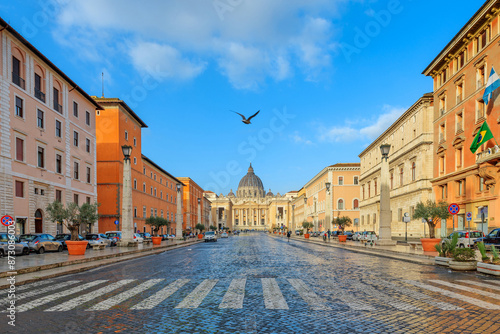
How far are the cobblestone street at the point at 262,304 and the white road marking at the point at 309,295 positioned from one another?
21 mm

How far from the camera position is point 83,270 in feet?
49.4

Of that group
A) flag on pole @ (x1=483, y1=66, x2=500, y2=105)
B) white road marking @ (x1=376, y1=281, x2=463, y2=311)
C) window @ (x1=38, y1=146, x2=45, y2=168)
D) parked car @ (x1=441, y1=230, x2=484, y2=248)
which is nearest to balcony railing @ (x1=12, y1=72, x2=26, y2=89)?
window @ (x1=38, y1=146, x2=45, y2=168)

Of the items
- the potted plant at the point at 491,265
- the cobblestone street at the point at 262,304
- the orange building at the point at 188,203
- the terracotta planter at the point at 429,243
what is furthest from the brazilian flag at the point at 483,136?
the orange building at the point at 188,203

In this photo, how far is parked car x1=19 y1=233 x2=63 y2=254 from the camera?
24469mm

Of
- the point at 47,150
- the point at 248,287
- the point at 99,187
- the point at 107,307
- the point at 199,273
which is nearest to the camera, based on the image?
the point at 107,307

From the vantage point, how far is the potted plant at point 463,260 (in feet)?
44.7

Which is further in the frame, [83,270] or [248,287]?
[83,270]

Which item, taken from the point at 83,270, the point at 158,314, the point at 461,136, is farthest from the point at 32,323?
the point at 461,136

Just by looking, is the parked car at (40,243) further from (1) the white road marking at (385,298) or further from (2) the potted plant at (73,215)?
(1) the white road marking at (385,298)

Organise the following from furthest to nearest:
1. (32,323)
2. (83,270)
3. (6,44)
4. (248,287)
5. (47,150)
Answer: (47,150)
(6,44)
(83,270)
(248,287)
(32,323)

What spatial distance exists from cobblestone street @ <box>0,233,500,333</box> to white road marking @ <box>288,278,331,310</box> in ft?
0.07

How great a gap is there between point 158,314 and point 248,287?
3643mm

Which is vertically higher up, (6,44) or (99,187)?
(6,44)

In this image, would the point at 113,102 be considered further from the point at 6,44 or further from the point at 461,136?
the point at 461,136
